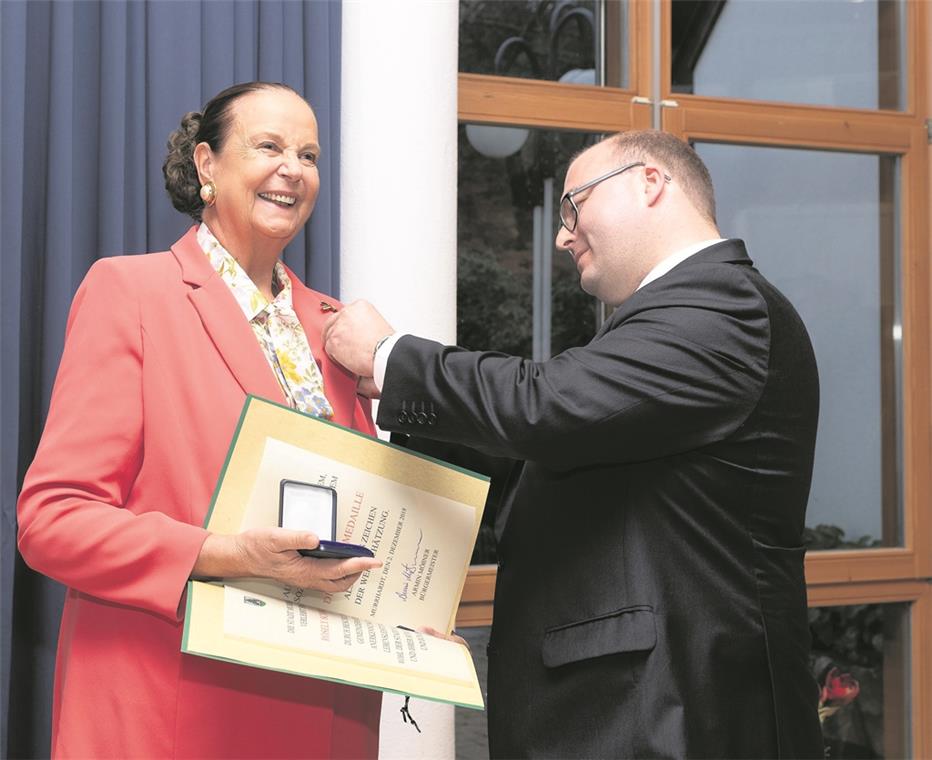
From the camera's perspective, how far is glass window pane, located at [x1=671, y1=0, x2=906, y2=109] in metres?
3.67

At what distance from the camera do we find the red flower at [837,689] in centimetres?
379

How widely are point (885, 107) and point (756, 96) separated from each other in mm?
516

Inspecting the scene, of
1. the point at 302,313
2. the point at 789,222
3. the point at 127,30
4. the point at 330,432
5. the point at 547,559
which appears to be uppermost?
the point at 127,30

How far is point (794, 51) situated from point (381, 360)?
2663mm

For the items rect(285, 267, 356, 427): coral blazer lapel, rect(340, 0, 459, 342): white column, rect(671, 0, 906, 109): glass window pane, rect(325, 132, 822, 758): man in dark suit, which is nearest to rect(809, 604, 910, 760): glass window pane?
rect(671, 0, 906, 109): glass window pane

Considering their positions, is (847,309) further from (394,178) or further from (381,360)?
(381,360)

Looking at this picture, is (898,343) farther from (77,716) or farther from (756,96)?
(77,716)

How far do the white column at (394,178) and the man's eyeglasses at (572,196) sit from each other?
0.90 metres

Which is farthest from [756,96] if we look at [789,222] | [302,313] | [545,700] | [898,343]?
[545,700]

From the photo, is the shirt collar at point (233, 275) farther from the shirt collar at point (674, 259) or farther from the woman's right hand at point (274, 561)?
the shirt collar at point (674, 259)

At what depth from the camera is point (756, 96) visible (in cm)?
374

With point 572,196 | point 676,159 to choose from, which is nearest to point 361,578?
point 572,196

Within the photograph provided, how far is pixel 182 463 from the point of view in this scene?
5.29 ft
